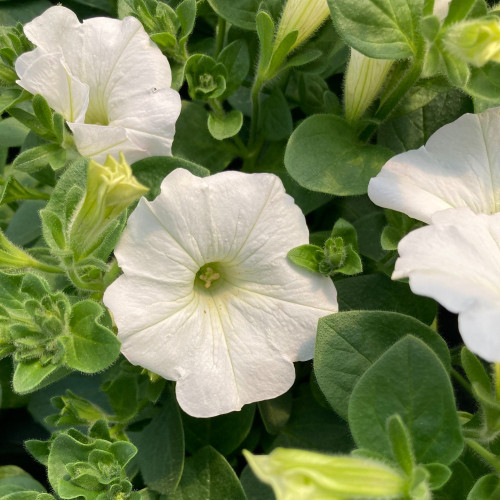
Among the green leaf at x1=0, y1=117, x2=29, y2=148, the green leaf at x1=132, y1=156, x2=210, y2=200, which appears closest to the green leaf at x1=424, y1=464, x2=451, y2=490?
the green leaf at x1=132, y1=156, x2=210, y2=200

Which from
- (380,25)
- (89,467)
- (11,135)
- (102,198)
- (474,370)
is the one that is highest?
(380,25)

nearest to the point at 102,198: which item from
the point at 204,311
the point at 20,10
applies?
the point at 204,311

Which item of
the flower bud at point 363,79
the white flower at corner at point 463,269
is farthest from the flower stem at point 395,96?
the white flower at corner at point 463,269

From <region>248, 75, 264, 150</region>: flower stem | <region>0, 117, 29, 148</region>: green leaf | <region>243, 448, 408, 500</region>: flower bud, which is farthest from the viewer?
<region>0, 117, 29, 148</region>: green leaf

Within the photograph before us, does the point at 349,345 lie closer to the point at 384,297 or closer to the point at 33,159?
the point at 384,297

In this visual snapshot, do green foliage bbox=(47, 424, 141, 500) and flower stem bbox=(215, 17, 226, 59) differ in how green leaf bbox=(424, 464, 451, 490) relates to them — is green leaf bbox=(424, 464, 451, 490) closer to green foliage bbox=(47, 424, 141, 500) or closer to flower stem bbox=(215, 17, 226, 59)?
green foliage bbox=(47, 424, 141, 500)
